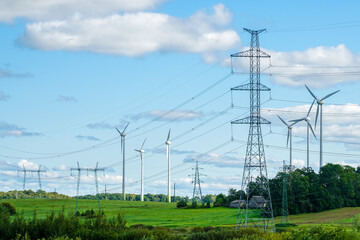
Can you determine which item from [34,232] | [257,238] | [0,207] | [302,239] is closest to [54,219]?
[34,232]

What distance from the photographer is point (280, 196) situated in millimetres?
180125

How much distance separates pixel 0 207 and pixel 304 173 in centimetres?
14633

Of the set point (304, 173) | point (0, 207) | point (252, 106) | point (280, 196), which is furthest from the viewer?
point (304, 173)

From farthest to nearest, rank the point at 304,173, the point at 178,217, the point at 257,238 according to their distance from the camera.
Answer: the point at 304,173
the point at 178,217
the point at 257,238

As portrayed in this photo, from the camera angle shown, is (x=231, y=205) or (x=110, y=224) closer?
(x=110, y=224)

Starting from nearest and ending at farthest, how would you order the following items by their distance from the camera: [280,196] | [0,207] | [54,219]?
[54,219]
[0,207]
[280,196]

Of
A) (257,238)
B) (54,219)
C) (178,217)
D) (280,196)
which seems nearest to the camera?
(257,238)

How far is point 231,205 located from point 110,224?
480 ft

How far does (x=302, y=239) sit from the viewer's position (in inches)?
2224

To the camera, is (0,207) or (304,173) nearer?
(0,207)

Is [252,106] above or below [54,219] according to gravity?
above

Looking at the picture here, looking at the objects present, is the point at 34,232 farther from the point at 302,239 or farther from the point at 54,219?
the point at 302,239

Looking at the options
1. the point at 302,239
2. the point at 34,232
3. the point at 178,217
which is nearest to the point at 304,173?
the point at 178,217

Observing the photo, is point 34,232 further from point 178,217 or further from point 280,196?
point 280,196
